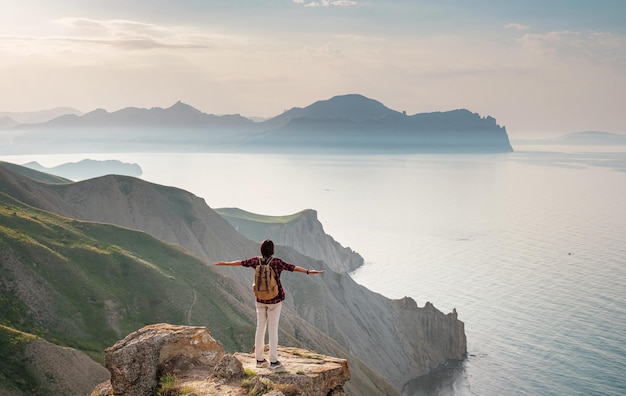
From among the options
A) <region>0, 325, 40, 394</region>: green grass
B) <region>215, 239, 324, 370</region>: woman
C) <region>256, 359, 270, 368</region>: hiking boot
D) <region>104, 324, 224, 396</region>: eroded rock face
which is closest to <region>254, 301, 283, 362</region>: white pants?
<region>215, 239, 324, 370</region>: woman

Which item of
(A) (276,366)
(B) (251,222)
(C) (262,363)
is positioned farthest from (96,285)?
(B) (251,222)

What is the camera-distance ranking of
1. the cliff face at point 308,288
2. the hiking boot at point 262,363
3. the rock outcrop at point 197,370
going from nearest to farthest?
the rock outcrop at point 197,370, the hiking boot at point 262,363, the cliff face at point 308,288

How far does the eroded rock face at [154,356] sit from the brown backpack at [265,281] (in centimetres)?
265

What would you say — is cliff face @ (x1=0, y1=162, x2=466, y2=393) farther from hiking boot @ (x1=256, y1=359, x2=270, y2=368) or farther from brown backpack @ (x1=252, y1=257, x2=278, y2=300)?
brown backpack @ (x1=252, y1=257, x2=278, y2=300)

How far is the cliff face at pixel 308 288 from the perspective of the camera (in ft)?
286

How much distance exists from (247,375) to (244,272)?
74327mm

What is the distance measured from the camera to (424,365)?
8894 centimetres

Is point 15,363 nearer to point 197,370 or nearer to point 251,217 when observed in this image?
point 197,370

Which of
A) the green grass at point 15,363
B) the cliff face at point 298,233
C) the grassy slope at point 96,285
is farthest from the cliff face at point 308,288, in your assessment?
the green grass at point 15,363

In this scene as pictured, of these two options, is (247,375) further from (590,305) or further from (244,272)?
(590,305)

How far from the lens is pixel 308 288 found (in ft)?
304

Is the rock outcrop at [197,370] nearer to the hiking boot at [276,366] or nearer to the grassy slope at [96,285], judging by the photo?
the hiking boot at [276,366]

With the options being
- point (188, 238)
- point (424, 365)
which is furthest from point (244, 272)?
point (424, 365)

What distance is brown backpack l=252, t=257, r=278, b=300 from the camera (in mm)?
16750
